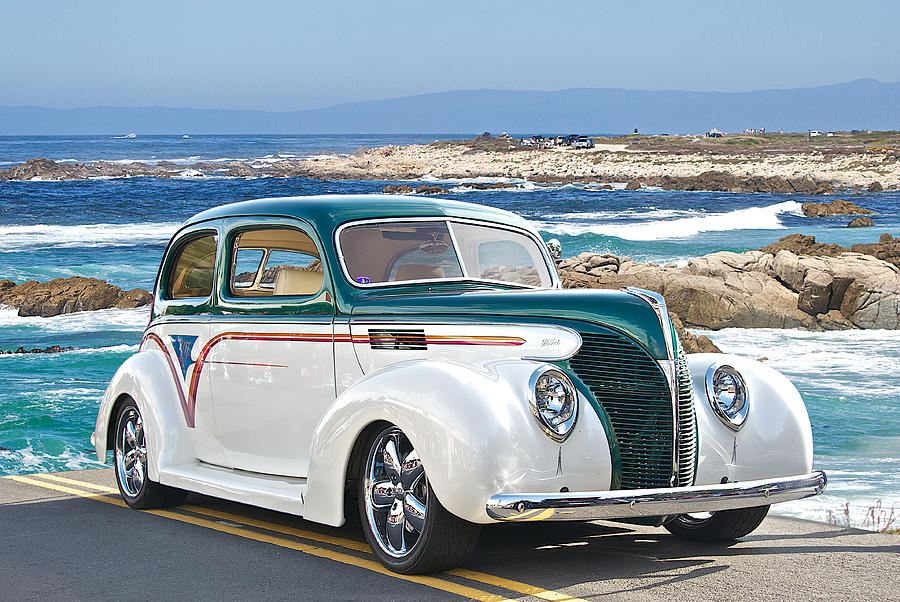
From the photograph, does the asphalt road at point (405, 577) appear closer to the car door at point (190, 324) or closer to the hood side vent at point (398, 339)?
the car door at point (190, 324)

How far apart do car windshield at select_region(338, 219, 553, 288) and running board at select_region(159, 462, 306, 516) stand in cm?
138

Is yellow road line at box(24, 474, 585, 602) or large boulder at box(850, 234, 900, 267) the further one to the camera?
large boulder at box(850, 234, 900, 267)

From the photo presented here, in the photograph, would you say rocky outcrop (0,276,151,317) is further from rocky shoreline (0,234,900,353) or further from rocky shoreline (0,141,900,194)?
rocky shoreline (0,141,900,194)

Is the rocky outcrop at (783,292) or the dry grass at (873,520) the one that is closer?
the dry grass at (873,520)

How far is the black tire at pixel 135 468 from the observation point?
26.6ft

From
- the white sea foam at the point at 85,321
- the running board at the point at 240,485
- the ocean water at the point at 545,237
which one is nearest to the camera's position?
the running board at the point at 240,485

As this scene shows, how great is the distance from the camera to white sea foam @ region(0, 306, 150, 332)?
80.9 feet

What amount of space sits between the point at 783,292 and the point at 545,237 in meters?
18.9

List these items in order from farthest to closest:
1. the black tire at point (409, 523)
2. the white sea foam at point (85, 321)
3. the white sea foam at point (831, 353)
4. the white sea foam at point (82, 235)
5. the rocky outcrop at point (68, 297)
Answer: the white sea foam at point (82, 235), the rocky outcrop at point (68, 297), the white sea foam at point (85, 321), the white sea foam at point (831, 353), the black tire at point (409, 523)

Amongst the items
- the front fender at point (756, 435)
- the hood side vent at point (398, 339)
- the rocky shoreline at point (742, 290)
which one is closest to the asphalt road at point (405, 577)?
the front fender at point (756, 435)

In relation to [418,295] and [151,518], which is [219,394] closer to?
[151,518]

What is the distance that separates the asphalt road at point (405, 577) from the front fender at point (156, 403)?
49 cm

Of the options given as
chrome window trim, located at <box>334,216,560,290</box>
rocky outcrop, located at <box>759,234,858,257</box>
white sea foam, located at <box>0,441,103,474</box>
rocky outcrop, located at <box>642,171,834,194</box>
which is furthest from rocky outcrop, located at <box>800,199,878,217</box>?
chrome window trim, located at <box>334,216,560,290</box>

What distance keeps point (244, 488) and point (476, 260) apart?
2.17 metres
